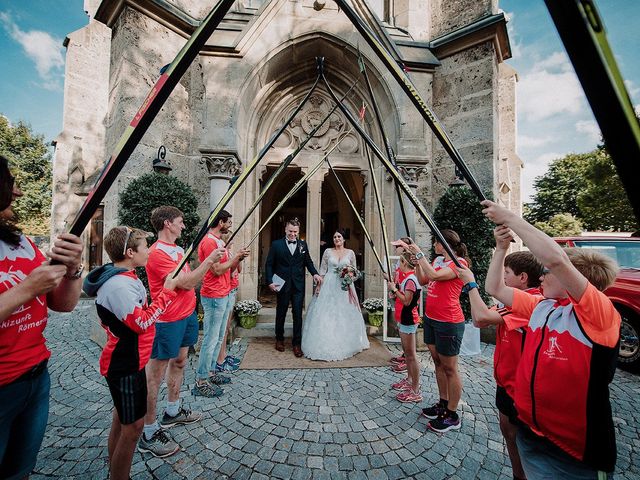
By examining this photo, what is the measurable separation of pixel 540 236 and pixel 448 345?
1774mm

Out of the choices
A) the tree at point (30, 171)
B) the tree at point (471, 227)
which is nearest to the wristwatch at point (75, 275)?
the tree at point (471, 227)

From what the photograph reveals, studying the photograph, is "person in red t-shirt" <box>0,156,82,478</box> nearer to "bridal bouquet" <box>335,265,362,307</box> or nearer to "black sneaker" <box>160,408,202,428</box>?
"black sneaker" <box>160,408,202,428</box>

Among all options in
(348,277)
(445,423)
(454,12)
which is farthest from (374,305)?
(454,12)

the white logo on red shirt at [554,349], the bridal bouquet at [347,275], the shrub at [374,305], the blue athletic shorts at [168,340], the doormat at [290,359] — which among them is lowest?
the doormat at [290,359]

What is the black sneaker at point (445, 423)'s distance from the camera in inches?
100

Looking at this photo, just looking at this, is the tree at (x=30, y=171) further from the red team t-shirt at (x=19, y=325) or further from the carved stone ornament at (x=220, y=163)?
the red team t-shirt at (x=19, y=325)

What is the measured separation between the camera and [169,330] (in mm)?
2396

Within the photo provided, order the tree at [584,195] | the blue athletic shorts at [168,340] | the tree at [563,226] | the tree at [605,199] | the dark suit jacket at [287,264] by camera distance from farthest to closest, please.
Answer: the tree at [563,226]
the tree at [584,195]
the tree at [605,199]
the dark suit jacket at [287,264]
the blue athletic shorts at [168,340]

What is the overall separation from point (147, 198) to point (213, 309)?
2460 millimetres

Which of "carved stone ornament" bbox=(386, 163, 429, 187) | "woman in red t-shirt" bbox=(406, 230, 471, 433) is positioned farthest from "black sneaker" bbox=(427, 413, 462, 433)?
"carved stone ornament" bbox=(386, 163, 429, 187)

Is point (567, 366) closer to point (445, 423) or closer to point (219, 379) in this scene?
point (445, 423)

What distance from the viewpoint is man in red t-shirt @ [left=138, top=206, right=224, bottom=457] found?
7.36ft

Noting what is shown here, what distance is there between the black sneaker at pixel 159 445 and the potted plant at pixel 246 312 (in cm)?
292

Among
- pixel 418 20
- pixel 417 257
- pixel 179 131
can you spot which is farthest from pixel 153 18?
pixel 417 257
